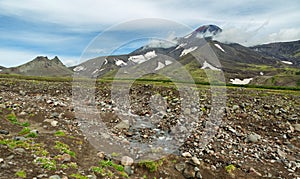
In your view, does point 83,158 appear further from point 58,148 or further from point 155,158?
point 155,158

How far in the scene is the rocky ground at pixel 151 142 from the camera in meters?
10.7

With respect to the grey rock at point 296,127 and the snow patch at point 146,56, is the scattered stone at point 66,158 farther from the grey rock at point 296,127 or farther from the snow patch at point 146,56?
the grey rock at point 296,127

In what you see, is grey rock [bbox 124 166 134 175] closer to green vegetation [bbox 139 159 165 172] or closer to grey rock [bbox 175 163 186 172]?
green vegetation [bbox 139 159 165 172]

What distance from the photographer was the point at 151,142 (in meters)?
15.8

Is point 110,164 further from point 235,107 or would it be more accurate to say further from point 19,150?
point 235,107

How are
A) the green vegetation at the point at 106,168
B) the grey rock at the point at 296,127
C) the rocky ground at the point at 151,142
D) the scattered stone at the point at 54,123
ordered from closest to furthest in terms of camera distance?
1. the green vegetation at the point at 106,168
2. the rocky ground at the point at 151,142
3. the scattered stone at the point at 54,123
4. the grey rock at the point at 296,127

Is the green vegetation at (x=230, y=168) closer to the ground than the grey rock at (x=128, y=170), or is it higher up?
closer to the ground

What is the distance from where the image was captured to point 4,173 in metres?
8.77

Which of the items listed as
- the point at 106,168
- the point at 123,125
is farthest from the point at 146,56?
the point at 106,168

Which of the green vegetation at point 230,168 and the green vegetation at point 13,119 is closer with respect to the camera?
the green vegetation at point 230,168

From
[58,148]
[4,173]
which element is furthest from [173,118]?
[4,173]

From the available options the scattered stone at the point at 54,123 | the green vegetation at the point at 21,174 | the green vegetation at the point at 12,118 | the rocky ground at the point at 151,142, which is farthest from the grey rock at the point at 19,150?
the green vegetation at the point at 12,118

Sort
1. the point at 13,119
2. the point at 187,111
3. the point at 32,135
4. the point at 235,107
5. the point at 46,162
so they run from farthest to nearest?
the point at 235,107
the point at 187,111
the point at 13,119
the point at 32,135
the point at 46,162

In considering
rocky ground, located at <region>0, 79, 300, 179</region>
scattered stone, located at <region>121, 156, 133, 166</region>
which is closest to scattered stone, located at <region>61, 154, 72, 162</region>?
rocky ground, located at <region>0, 79, 300, 179</region>
